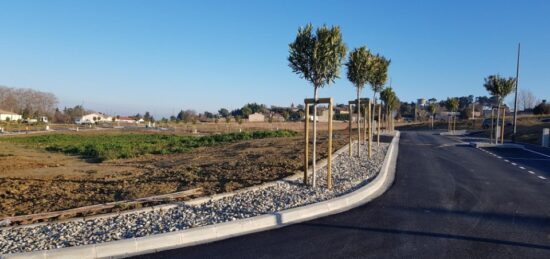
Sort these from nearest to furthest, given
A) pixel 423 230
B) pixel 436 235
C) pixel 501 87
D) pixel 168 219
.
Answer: pixel 436 235 → pixel 423 230 → pixel 168 219 → pixel 501 87

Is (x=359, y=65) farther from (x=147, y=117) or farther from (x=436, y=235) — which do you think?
(x=147, y=117)

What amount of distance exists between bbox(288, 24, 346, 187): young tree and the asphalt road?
2524 millimetres

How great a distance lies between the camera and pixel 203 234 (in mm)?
5977

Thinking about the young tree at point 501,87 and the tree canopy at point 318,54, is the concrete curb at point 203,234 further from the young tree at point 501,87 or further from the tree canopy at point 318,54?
the young tree at point 501,87

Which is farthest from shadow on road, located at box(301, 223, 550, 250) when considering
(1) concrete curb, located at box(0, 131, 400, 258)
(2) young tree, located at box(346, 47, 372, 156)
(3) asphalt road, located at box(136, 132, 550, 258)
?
(2) young tree, located at box(346, 47, 372, 156)

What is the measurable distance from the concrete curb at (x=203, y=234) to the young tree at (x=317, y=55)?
1803 mm

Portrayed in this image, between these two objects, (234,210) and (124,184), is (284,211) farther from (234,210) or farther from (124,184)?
(124,184)

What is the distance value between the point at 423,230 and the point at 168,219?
400cm

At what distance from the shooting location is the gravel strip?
5621mm

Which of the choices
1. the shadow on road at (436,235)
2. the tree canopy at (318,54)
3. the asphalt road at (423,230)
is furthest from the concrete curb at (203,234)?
the tree canopy at (318,54)

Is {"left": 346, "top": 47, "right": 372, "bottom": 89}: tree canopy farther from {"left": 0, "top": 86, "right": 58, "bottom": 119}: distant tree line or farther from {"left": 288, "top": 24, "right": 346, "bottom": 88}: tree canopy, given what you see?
{"left": 0, "top": 86, "right": 58, "bottom": 119}: distant tree line

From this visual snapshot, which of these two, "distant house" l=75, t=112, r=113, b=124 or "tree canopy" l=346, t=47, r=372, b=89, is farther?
"distant house" l=75, t=112, r=113, b=124

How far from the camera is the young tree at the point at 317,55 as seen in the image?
966 cm

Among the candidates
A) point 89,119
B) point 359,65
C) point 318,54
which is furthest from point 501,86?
point 89,119
